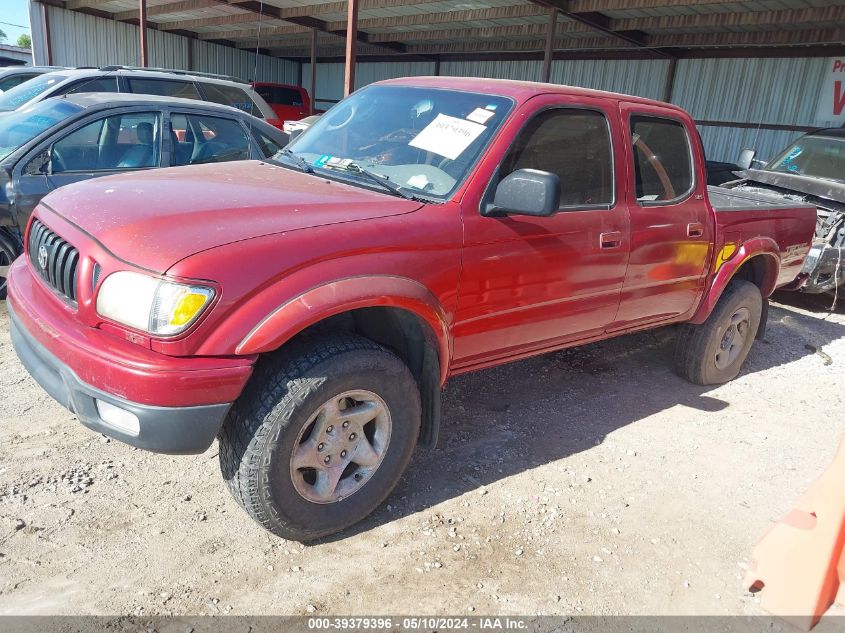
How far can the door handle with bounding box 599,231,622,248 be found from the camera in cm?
358

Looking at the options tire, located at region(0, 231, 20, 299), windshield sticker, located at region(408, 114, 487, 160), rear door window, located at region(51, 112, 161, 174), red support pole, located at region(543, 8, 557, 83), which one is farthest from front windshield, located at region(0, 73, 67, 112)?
red support pole, located at region(543, 8, 557, 83)

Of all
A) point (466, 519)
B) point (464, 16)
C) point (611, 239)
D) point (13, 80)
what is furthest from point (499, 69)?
point (466, 519)

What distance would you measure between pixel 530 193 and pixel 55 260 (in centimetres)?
201

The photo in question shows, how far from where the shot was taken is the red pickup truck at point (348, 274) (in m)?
2.34

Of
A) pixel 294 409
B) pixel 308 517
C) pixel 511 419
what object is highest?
pixel 294 409

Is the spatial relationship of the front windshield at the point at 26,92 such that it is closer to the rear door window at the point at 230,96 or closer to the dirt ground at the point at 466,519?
the rear door window at the point at 230,96

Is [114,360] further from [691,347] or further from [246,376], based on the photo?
[691,347]

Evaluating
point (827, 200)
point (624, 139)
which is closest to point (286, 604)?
point (624, 139)

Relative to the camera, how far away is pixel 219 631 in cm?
231

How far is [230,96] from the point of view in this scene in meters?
8.62

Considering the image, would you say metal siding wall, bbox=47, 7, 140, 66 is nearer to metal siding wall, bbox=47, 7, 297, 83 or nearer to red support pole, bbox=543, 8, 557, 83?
metal siding wall, bbox=47, 7, 297, 83

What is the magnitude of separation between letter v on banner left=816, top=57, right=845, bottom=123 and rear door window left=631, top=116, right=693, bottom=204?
12082mm

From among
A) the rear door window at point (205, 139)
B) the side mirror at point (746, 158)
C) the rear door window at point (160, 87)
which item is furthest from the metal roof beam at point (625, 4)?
the rear door window at point (205, 139)

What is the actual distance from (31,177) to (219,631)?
4233 mm
